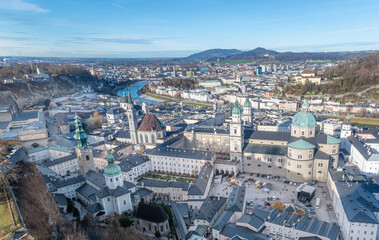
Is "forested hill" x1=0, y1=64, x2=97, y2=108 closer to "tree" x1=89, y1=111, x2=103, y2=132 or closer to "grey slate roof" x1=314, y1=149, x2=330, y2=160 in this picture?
"tree" x1=89, y1=111, x2=103, y2=132

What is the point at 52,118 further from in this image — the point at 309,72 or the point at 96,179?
the point at 309,72

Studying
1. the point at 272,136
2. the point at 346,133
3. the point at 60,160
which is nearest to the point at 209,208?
the point at 272,136

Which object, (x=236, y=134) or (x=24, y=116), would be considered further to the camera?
(x=24, y=116)

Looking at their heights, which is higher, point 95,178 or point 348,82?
point 348,82

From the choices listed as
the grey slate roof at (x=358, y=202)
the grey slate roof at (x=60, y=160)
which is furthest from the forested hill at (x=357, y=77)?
the grey slate roof at (x=60, y=160)

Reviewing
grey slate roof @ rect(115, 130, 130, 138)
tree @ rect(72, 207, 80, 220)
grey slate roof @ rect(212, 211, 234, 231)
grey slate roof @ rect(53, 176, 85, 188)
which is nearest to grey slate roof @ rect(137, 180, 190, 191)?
grey slate roof @ rect(212, 211, 234, 231)

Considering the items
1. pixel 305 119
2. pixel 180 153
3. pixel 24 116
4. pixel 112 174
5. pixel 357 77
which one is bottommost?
pixel 180 153

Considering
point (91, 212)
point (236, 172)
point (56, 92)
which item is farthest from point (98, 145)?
point (56, 92)

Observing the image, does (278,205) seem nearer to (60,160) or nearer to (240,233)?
(240,233)
